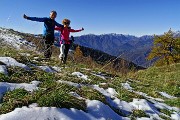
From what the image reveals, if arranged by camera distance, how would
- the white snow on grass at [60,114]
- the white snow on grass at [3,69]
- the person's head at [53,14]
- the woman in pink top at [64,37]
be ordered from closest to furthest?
1. the white snow on grass at [60,114]
2. the white snow on grass at [3,69]
3. the person's head at [53,14]
4. the woman in pink top at [64,37]

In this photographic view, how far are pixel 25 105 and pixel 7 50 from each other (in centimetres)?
637

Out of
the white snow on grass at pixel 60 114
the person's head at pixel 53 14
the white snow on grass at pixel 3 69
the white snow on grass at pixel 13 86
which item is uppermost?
the person's head at pixel 53 14

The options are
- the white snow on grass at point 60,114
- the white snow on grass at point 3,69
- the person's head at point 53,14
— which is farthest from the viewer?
the person's head at point 53,14

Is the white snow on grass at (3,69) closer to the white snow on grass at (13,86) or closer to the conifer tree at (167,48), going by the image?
the white snow on grass at (13,86)

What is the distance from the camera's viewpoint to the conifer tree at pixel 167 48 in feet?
213

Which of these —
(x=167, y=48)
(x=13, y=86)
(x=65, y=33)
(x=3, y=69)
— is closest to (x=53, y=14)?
(x=65, y=33)

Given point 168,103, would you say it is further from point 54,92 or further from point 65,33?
point 65,33

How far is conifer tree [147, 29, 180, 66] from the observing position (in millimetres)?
65062

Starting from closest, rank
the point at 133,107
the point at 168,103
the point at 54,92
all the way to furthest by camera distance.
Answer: the point at 54,92
the point at 133,107
the point at 168,103

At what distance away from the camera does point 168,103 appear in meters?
10.7

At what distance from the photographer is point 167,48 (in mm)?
66562

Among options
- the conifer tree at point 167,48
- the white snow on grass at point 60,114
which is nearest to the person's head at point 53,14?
the white snow on grass at point 60,114

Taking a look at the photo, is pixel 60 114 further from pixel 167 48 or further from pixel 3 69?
pixel 167 48

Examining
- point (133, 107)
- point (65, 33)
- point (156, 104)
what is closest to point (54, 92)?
point (133, 107)
